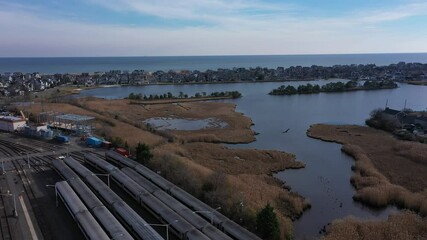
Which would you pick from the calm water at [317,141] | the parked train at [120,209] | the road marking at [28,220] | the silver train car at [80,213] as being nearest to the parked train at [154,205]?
the parked train at [120,209]

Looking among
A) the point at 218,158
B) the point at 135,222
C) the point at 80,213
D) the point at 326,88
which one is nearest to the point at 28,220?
the point at 80,213

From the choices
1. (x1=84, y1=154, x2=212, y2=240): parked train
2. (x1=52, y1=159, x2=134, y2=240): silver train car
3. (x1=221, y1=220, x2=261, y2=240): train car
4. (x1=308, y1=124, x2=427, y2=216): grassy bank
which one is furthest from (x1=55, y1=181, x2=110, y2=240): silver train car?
(x1=308, y1=124, x2=427, y2=216): grassy bank

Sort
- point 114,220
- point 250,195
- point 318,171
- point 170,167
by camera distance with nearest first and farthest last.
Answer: point 114,220 < point 250,195 < point 170,167 < point 318,171

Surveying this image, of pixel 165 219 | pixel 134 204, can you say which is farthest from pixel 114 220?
pixel 134 204

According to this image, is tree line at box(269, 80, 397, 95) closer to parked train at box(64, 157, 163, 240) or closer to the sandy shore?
the sandy shore

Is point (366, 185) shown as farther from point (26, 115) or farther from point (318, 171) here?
point (26, 115)

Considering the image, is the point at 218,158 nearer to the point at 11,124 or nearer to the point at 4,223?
the point at 4,223
